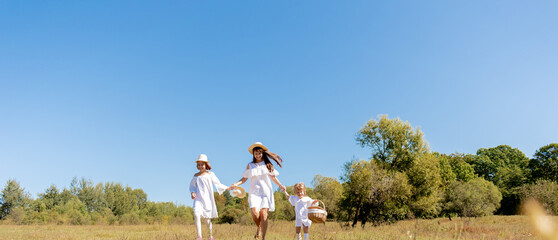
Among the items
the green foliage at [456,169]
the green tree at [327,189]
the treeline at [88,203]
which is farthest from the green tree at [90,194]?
the green foliage at [456,169]

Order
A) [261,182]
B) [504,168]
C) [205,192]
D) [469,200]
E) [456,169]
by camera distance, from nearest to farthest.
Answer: [261,182] → [205,192] → [469,200] → [456,169] → [504,168]

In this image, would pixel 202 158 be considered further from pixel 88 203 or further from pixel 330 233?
pixel 88 203

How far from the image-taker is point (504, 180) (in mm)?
66625

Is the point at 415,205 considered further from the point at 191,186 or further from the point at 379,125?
the point at 191,186

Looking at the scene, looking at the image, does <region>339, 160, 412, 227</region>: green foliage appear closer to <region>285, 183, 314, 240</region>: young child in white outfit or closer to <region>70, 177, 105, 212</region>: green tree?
<region>285, 183, 314, 240</region>: young child in white outfit

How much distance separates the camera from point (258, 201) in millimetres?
8938

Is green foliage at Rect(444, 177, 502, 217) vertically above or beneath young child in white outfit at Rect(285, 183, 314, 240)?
beneath

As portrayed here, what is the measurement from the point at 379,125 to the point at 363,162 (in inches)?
168

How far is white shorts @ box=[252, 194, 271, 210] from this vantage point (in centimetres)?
882

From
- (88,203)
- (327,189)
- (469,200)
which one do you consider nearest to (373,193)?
(327,189)

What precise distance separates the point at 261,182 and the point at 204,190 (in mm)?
1658

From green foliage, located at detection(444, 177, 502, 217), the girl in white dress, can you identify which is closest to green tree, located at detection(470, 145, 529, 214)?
green foliage, located at detection(444, 177, 502, 217)

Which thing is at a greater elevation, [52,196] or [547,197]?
[52,196]

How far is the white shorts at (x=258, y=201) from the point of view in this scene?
8.82 meters
